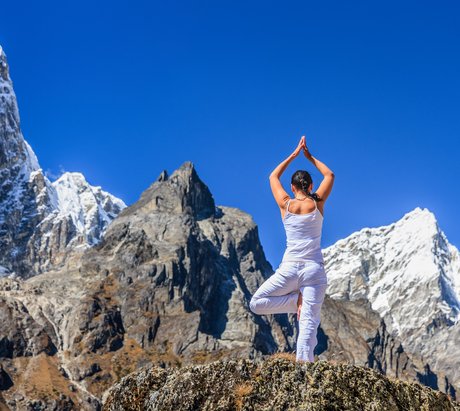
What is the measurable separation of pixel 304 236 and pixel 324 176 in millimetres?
1372

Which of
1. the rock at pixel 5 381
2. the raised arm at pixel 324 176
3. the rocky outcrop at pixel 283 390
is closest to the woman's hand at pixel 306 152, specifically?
the raised arm at pixel 324 176

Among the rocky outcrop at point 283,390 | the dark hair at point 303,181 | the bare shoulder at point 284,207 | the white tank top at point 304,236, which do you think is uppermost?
the dark hair at point 303,181

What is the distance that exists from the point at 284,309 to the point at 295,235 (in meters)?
1.50

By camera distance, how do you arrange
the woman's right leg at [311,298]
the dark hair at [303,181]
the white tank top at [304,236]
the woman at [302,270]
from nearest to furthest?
the woman's right leg at [311,298] < the woman at [302,270] < the white tank top at [304,236] < the dark hair at [303,181]

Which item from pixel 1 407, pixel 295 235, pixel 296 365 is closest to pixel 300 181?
pixel 295 235

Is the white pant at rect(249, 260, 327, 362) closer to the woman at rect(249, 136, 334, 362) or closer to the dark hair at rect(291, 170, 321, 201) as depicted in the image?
the woman at rect(249, 136, 334, 362)

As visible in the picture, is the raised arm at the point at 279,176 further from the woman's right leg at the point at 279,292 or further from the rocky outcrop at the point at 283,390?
the rocky outcrop at the point at 283,390

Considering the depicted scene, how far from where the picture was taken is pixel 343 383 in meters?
13.2

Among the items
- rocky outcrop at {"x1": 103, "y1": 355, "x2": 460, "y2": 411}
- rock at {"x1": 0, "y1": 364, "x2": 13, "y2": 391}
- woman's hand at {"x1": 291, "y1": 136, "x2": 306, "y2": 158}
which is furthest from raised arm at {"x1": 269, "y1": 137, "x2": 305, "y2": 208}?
rock at {"x1": 0, "y1": 364, "x2": 13, "y2": 391}

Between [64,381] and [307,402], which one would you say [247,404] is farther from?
[64,381]

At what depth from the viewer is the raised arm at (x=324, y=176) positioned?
15.2 metres

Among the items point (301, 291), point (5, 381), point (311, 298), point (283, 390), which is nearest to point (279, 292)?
point (301, 291)

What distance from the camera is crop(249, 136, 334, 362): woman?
48.4 ft

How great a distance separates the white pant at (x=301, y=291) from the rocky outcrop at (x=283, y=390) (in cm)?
88
